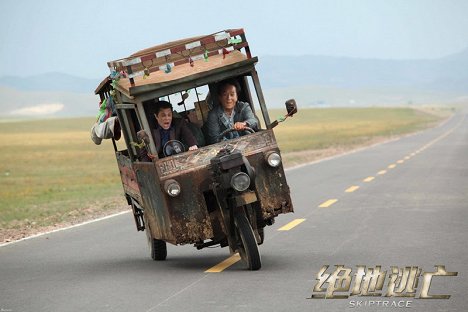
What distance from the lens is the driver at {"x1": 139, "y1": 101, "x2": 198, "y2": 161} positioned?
1100 cm

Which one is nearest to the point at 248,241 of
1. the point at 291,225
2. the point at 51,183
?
the point at 291,225

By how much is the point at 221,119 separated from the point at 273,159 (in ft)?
3.11

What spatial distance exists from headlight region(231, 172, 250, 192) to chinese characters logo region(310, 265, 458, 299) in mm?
1163

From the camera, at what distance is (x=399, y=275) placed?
30.7ft

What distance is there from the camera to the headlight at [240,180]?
9.82m

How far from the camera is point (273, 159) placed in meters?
10.7

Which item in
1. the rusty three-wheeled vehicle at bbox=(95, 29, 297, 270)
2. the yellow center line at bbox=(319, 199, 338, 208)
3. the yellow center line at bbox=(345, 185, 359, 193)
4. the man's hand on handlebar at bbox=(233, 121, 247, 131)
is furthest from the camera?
the yellow center line at bbox=(345, 185, 359, 193)

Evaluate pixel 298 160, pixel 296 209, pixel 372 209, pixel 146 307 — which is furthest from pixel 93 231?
pixel 298 160

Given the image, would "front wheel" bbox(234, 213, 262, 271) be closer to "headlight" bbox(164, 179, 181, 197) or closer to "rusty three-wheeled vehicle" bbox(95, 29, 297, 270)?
"rusty three-wheeled vehicle" bbox(95, 29, 297, 270)

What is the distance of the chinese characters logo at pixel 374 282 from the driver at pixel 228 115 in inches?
82.4

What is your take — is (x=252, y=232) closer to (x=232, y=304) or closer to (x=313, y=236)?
(x=232, y=304)

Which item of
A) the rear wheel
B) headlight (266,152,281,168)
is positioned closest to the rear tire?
the rear wheel

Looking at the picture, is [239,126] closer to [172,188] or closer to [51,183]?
[172,188]

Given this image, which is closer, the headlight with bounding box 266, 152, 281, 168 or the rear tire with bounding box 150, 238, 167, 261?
the headlight with bounding box 266, 152, 281, 168
